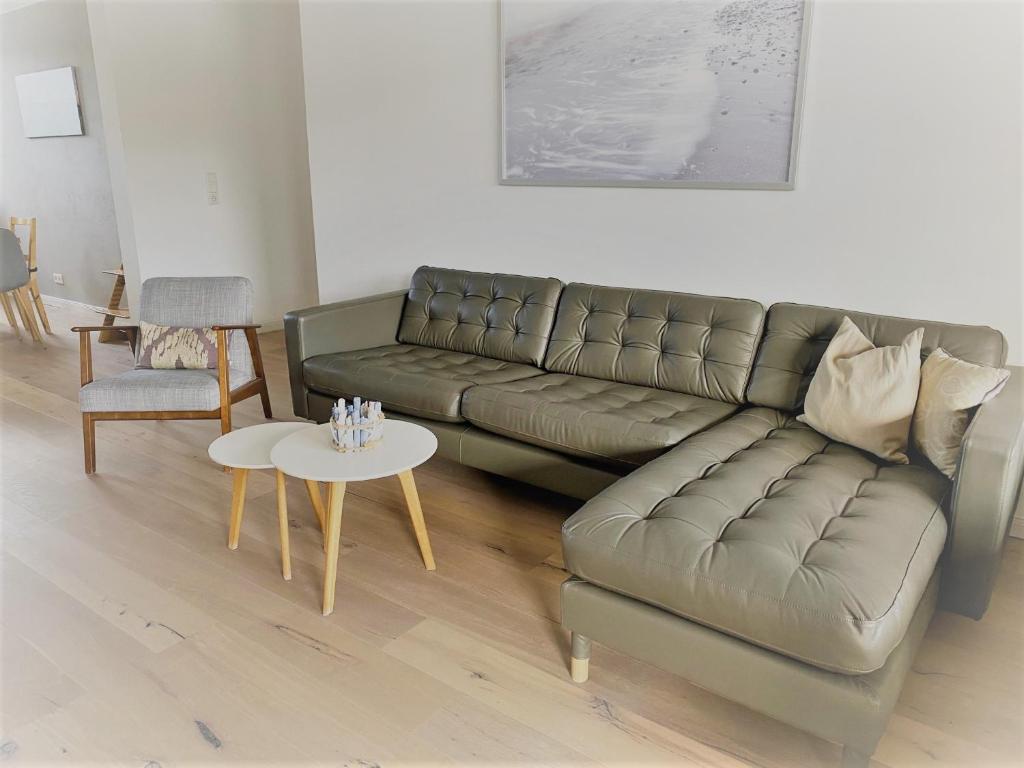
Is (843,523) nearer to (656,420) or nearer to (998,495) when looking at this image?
(998,495)

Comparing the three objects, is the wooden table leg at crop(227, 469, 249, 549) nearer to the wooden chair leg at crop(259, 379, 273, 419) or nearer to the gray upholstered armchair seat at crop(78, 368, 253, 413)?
the gray upholstered armchair seat at crop(78, 368, 253, 413)

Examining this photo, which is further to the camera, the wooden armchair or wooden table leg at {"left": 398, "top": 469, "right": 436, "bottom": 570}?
the wooden armchair

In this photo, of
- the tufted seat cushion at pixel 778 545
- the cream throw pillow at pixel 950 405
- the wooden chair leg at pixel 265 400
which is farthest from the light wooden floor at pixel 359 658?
the wooden chair leg at pixel 265 400

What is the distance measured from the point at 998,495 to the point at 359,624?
1727 mm

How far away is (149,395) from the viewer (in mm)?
3133

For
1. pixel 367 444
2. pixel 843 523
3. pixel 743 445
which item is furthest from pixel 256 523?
pixel 843 523

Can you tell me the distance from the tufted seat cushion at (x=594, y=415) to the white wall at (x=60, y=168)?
4.51 meters

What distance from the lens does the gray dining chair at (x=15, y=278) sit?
210 inches

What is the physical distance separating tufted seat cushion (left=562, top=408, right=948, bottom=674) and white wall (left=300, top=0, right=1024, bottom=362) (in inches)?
35.7

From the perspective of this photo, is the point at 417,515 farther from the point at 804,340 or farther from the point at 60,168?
the point at 60,168

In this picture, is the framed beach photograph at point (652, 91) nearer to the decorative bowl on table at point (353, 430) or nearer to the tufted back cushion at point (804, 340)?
the tufted back cushion at point (804, 340)

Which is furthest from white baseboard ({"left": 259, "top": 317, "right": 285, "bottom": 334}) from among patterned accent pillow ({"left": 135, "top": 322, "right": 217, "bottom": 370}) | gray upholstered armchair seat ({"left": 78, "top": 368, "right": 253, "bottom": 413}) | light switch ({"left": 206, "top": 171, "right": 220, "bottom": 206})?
gray upholstered armchair seat ({"left": 78, "top": 368, "right": 253, "bottom": 413})

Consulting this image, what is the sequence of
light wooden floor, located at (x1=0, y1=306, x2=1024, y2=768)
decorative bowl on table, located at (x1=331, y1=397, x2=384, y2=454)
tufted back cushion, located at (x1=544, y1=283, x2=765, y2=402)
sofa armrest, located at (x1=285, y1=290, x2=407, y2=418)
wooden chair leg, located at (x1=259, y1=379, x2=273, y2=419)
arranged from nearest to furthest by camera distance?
light wooden floor, located at (x1=0, y1=306, x2=1024, y2=768), decorative bowl on table, located at (x1=331, y1=397, x2=384, y2=454), tufted back cushion, located at (x1=544, y1=283, x2=765, y2=402), sofa armrest, located at (x1=285, y1=290, x2=407, y2=418), wooden chair leg, located at (x1=259, y1=379, x2=273, y2=419)

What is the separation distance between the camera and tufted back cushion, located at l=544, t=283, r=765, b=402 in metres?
2.77
